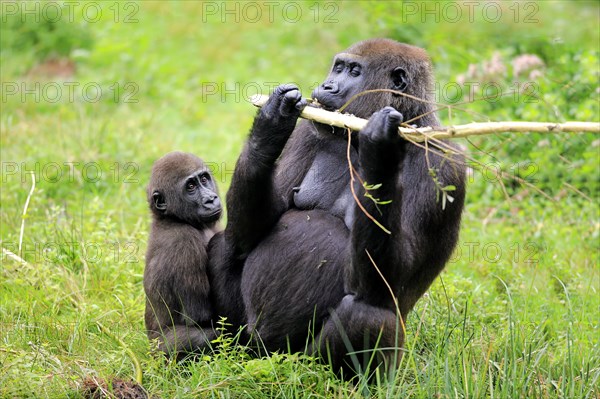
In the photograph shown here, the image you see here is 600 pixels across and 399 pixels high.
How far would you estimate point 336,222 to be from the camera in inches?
160

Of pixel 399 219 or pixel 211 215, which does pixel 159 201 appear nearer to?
pixel 211 215

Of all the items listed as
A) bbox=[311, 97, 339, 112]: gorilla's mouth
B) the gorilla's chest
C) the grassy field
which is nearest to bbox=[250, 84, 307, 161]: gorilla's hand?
bbox=[311, 97, 339, 112]: gorilla's mouth

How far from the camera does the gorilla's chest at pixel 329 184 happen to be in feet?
13.6

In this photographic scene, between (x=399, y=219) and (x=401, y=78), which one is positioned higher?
(x=401, y=78)

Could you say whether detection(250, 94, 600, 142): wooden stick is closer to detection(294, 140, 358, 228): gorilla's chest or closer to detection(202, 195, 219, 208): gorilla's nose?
detection(294, 140, 358, 228): gorilla's chest

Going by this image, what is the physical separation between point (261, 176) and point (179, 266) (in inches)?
27.9

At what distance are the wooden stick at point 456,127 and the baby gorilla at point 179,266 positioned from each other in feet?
3.42

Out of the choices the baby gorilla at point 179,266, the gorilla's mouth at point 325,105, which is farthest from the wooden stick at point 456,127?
the baby gorilla at point 179,266

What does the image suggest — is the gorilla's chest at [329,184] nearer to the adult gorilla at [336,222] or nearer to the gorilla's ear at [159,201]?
the adult gorilla at [336,222]

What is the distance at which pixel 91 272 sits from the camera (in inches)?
205

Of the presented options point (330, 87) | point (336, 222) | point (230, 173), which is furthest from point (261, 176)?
point (230, 173)

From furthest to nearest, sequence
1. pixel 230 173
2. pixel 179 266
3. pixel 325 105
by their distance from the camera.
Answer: pixel 230 173
pixel 179 266
pixel 325 105

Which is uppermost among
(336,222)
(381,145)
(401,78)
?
(401,78)

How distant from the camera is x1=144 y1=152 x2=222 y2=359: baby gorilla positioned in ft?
14.0
